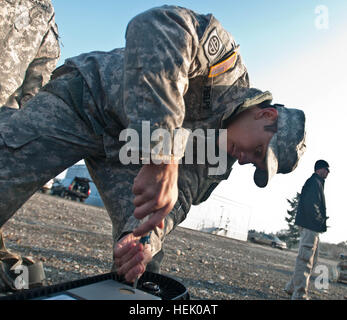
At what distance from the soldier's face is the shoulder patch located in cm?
39

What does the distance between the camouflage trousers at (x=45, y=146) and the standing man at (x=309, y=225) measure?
8.88 feet

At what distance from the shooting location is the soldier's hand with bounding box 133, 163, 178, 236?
40.3 inches

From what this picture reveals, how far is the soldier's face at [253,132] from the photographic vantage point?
1.65m

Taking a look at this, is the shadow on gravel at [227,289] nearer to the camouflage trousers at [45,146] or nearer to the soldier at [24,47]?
the camouflage trousers at [45,146]

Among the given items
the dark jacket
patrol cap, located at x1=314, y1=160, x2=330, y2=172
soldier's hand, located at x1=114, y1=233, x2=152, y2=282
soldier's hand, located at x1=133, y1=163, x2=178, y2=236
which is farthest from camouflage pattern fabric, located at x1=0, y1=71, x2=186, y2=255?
patrol cap, located at x1=314, y1=160, x2=330, y2=172

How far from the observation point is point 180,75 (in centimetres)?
117

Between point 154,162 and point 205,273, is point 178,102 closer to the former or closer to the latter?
point 154,162

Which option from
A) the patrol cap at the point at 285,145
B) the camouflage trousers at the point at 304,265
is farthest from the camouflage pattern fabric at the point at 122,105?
the camouflage trousers at the point at 304,265

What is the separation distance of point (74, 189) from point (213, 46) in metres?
15.9

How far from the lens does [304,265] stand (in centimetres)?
383

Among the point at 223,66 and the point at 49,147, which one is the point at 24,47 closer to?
the point at 49,147

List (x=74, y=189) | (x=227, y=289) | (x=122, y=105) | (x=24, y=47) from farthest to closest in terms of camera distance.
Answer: (x=74, y=189) → (x=227, y=289) → (x=24, y=47) → (x=122, y=105)

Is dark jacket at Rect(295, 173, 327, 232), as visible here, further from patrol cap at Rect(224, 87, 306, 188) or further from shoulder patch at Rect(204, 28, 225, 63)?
shoulder patch at Rect(204, 28, 225, 63)

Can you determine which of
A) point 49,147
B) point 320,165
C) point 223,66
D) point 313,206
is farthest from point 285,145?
point 320,165
